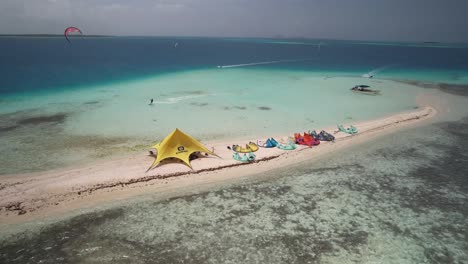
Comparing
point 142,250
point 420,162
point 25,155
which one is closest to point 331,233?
point 142,250

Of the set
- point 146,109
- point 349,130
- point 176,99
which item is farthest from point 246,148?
point 176,99

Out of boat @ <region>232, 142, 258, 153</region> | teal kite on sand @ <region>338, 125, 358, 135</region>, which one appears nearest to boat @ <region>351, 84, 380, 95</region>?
teal kite on sand @ <region>338, 125, 358, 135</region>

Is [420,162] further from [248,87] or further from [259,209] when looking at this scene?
[248,87]

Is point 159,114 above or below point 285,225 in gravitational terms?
above

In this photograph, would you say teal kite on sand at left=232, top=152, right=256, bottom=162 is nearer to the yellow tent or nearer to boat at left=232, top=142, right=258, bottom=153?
boat at left=232, top=142, right=258, bottom=153

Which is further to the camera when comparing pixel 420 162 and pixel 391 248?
pixel 420 162

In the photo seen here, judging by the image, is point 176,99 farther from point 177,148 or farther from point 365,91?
point 365,91

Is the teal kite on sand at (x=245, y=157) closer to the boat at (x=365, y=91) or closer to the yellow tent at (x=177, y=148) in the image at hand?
the yellow tent at (x=177, y=148)
